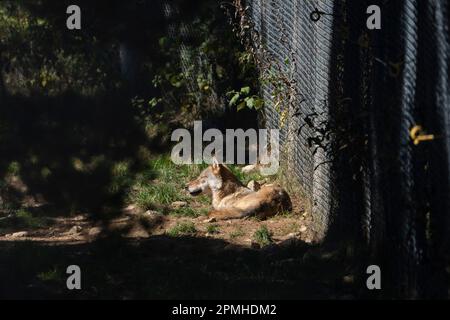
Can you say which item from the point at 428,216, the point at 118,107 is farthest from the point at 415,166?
the point at 118,107

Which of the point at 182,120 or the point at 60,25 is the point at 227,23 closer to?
the point at 182,120

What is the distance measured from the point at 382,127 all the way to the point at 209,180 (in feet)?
12.4

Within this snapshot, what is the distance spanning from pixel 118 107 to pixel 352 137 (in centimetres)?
199

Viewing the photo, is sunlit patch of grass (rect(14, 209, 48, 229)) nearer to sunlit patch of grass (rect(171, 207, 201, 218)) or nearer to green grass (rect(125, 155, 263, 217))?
green grass (rect(125, 155, 263, 217))

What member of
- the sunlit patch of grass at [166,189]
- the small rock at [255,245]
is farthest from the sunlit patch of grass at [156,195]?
the small rock at [255,245]

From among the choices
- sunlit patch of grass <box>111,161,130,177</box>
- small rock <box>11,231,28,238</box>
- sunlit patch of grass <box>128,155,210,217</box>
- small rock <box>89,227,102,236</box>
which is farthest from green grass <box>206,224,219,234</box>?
sunlit patch of grass <box>111,161,130,177</box>

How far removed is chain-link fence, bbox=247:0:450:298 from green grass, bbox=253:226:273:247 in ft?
1.58

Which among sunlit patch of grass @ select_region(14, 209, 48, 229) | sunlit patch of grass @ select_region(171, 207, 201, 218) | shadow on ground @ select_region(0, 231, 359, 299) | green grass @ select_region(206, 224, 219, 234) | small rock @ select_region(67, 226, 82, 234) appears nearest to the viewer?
shadow on ground @ select_region(0, 231, 359, 299)

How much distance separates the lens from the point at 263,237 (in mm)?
8133

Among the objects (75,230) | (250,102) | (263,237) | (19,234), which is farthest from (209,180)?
(19,234)

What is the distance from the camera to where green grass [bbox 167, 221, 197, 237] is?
27.3 feet

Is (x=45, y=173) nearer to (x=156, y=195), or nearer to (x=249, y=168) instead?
(x=156, y=195)
